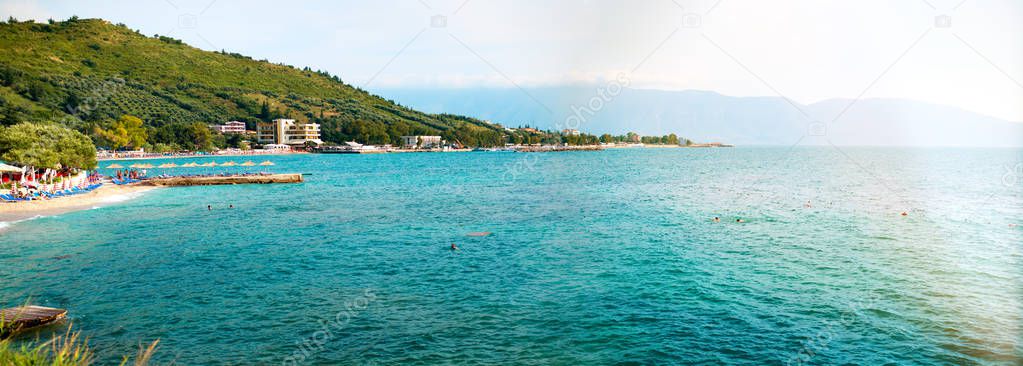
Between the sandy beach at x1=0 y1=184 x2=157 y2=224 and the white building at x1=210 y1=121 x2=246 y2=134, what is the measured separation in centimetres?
12969

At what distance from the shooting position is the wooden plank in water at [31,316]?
47.0ft

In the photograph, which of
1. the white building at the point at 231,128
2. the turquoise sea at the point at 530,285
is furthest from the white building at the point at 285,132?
the turquoise sea at the point at 530,285

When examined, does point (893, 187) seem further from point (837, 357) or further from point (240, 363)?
point (240, 363)

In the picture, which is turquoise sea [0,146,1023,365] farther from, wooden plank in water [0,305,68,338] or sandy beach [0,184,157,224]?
sandy beach [0,184,157,224]

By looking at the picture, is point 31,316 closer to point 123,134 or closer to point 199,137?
point 123,134

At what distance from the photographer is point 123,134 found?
128 meters

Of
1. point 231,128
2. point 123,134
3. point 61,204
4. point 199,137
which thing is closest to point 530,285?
point 61,204

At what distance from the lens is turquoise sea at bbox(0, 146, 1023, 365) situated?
14219 mm

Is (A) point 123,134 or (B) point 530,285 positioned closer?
(B) point 530,285

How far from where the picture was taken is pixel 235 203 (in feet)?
151

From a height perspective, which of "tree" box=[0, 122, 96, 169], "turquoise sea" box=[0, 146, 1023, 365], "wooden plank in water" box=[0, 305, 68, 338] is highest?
"tree" box=[0, 122, 96, 169]

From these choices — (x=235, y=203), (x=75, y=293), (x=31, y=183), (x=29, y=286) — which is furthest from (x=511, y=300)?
(x=31, y=183)

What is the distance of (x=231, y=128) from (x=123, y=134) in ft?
162

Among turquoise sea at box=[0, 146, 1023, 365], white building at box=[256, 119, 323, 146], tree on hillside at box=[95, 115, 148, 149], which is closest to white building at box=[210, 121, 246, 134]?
white building at box=[256, 119, 323, 146]
